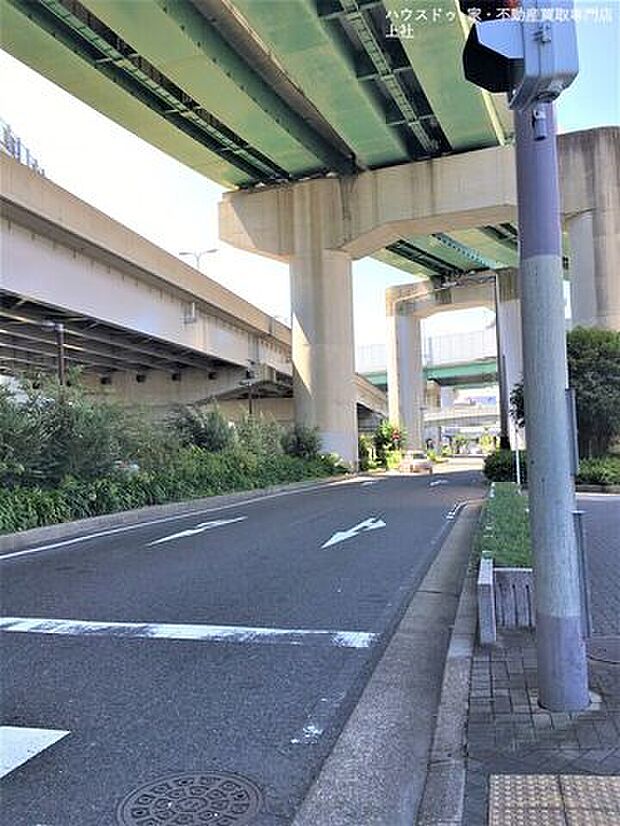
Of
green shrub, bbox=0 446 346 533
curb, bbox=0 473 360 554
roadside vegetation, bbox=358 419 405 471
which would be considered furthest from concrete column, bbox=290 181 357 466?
curb, bbox=0 473 360 554

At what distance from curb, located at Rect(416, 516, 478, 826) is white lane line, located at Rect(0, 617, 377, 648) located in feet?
3.09

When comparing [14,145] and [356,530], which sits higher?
[14,145]

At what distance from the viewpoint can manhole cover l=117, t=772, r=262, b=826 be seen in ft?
11.3

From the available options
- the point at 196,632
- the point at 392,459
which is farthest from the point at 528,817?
the point at 392,459

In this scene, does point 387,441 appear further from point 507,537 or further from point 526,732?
point 526,732

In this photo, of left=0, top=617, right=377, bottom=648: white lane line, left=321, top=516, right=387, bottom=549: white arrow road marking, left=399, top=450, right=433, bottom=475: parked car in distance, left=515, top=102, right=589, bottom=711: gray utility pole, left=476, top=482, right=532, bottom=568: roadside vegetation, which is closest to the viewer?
left=515, top=102, right=589, bottom=711: gray utility pole

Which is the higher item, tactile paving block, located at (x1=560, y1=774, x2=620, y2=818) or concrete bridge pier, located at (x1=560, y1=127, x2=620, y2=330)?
concrete bridge pier, located at (x1=560, y1=127, x2=620, y2=330)

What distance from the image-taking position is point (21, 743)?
4.28 meters

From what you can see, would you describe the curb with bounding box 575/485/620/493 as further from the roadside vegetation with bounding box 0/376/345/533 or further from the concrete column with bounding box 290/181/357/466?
the concrete column with bounding box 290/181/357/466

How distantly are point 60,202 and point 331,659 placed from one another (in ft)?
74.5

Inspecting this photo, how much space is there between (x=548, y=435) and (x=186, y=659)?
3.12 m

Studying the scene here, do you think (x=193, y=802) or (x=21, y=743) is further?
(x=21, y=743)

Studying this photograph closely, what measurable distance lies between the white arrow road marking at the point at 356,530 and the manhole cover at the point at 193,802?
27.6 feet

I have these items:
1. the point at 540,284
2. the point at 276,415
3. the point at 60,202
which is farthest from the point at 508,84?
the point at 276,415
